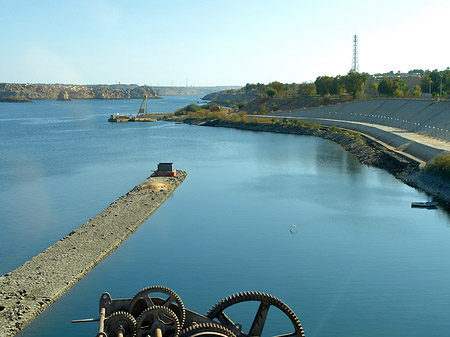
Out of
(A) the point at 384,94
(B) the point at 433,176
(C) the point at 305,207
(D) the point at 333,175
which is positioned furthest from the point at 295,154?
(A) the point at 384,94

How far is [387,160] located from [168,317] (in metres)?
38.4

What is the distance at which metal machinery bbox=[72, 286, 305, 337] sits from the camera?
10.5m

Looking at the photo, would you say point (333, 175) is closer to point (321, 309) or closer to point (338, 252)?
point (338, 252)

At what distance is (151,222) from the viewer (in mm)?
28750

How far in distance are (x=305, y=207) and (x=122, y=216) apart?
34.6ft

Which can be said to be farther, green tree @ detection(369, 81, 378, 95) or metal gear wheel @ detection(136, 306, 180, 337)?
green tree @ detection(369, 81, 378, 95)

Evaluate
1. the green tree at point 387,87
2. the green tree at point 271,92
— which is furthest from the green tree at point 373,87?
the green tree at point 271,92

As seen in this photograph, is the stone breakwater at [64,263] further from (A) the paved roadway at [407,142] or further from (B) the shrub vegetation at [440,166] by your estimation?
(A) the paved roadway at [407,142]

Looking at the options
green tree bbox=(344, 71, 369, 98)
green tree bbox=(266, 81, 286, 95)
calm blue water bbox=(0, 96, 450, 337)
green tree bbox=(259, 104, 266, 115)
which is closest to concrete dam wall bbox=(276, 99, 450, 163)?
calm blue water bbox=(0, 96, 450, 337)

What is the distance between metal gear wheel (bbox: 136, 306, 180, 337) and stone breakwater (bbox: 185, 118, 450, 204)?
25171 mm

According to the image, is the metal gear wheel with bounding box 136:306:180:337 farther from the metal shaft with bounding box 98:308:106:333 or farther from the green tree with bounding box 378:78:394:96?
the green tree with bounding box 378:78:394:96

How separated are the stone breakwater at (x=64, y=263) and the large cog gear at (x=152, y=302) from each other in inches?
233

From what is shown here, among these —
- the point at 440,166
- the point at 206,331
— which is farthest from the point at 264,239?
the point at 440,166

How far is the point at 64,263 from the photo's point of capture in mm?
21094
